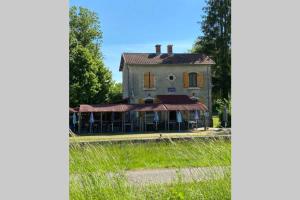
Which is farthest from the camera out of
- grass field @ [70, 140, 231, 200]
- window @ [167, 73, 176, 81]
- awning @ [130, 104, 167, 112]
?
window @ [167, 73, 176, 81]

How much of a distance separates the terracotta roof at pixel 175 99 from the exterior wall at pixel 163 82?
0.85 metres

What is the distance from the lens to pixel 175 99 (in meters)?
34.4

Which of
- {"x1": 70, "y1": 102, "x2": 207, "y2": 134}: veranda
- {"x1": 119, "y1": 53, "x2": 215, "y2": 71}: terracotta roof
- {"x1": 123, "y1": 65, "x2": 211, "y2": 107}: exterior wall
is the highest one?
{"x1": 119, "y1": 53, "x2": 215, "y2": 71}: terracotta roof

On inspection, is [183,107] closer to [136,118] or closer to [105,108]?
[136,118]

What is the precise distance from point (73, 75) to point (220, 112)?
1283 centimetres

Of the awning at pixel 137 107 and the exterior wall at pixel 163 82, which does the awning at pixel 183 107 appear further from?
the exterior wall at pixel 163 82

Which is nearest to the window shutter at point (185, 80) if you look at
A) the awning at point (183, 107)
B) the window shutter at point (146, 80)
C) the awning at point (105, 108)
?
the window shutter at point (146, 80)

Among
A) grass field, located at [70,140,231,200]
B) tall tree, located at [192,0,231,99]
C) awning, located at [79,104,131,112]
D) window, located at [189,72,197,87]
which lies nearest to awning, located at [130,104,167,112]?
awning, located at [79,104,131,112]

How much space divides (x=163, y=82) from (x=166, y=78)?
420 millimetres

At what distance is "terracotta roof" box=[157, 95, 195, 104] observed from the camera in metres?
33.6

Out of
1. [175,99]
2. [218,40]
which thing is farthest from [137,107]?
[218,40]

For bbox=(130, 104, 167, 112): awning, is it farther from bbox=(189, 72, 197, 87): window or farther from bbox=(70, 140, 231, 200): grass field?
bbox=(70, 140, 231, 200): grass field

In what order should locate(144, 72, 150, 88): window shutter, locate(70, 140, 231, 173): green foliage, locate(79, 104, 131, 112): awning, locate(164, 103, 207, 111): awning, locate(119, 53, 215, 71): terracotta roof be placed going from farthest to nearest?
locate(119, 53, 215, 71): terracotta roof → locate(144, 72, 150, 88): window shutter → locate(164, 103, 207, 111): awning → locate(79, 104, 131, 112): awning → locate(70, 140, 231, 173): green foliage

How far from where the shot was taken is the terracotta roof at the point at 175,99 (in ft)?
110
